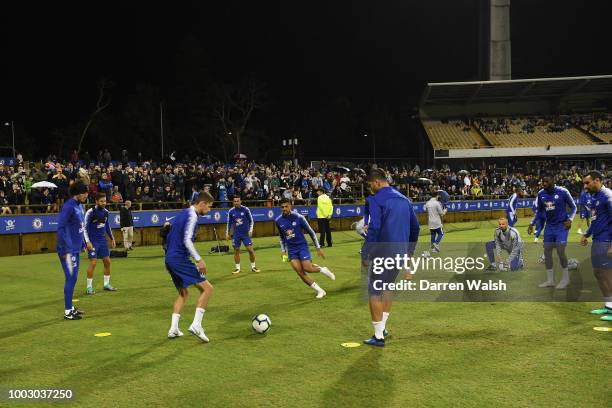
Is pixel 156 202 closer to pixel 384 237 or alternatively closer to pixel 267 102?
pixel 384 237

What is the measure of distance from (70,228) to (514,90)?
5274 cm

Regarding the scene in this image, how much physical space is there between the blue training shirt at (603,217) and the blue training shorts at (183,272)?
6.46 metres

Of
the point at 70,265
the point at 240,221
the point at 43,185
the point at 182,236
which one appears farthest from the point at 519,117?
the point at 182,236

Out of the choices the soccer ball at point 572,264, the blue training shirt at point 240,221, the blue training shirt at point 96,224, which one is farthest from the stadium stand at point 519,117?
the blue training shirt at point 96,224

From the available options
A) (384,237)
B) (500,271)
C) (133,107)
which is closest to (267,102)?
(133,107)

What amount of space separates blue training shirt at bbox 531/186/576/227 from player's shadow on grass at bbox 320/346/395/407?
6.12 metres

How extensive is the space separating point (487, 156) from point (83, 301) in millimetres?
43849

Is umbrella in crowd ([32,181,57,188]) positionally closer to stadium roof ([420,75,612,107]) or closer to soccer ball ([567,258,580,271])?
soccer ball ([567,258,580,271])

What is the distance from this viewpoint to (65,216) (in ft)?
32.2

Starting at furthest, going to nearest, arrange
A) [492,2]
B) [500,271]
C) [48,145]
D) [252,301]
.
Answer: [48,145] → [492,2] → [500,271] → [252,301]

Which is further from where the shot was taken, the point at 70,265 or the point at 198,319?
the point at 70,265

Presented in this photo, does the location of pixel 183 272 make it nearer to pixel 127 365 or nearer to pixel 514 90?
pixel 127 365

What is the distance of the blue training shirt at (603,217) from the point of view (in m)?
9.05

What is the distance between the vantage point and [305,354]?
723cm
